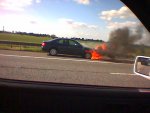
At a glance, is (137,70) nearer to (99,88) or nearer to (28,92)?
(99,88)

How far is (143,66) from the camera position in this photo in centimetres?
247

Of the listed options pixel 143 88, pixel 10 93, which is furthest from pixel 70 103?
pixel 143 88

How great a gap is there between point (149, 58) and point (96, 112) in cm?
60

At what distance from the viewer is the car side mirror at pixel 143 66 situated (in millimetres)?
2430

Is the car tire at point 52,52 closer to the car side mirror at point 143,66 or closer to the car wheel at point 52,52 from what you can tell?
the car wheel at point 52,52

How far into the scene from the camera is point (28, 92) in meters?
2.41

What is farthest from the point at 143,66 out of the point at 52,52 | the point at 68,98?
the point at 52,52

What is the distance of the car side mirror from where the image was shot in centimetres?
243

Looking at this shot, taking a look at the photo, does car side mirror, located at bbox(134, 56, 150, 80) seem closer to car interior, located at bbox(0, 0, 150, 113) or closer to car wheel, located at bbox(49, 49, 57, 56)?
car interior, located at bbox(0, 0, 150, 113)

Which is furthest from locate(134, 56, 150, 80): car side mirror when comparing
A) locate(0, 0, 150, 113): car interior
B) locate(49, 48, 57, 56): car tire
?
locate(49, 48, 57, 56): car tire

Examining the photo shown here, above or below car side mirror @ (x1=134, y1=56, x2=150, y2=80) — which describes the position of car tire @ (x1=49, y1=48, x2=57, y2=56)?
below

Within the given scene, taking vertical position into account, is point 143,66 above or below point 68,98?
above

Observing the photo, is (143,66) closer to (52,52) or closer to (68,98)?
(68,98)

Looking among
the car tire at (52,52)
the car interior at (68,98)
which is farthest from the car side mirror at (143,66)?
the car tire at (52,52)
